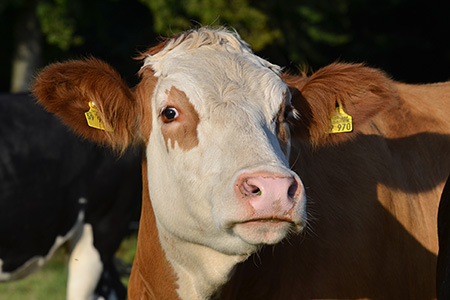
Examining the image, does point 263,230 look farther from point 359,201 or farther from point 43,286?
point 43,286

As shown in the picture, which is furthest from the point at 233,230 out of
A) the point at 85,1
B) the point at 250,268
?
the point at 85,1

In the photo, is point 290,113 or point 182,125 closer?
point 182,125

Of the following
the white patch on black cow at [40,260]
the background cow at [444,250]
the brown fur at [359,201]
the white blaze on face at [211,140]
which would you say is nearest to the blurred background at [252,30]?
the white patch on black cow at [40,260]

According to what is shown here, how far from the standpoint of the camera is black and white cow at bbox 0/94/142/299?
623 centimetres

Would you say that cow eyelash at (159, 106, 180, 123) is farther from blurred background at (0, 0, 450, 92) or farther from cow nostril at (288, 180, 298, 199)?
blurred background at (0, 0, 450, 92)

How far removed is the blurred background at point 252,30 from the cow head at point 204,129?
938 cm

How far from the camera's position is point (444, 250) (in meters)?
3.42

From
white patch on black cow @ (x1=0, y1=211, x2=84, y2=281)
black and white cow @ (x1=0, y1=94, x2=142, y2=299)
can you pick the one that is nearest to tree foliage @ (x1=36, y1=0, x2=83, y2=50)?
black and white cow @ (x1=0, y1=94, x2=142, y2=299)

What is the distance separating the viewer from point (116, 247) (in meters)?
6.66

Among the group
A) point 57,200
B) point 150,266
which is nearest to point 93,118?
point 150,266

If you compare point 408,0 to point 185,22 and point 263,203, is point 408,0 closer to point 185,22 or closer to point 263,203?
point 185,22

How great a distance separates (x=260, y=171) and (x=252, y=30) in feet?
45.7

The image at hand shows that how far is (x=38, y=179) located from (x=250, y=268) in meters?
3.08

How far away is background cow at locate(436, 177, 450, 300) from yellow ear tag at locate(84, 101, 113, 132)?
5.88ft
